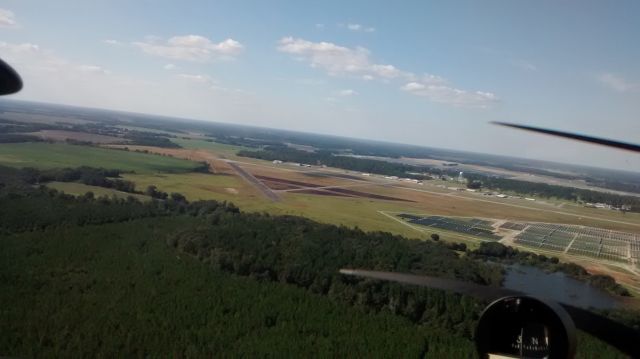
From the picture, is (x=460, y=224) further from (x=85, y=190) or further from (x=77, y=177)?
(x=77, y=177)

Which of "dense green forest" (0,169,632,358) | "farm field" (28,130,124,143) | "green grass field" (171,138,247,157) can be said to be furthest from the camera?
"green grass field" (171,138,247,157)

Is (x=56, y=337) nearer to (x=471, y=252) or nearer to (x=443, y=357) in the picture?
(x=443, y=357)

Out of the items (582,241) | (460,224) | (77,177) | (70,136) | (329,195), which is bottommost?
(77,177)

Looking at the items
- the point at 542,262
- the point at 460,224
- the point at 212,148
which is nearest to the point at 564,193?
the point at 460,224

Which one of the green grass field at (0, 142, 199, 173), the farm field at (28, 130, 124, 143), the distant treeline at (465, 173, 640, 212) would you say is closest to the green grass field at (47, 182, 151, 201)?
the green grass field at (0, 142, 199, 173)

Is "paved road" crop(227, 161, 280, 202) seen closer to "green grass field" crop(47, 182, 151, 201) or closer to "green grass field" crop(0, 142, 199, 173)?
"green grass field" crop(0, 142, 199, 173)

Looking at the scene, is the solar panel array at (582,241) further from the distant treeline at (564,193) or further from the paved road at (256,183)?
the paved road at (256,183)
